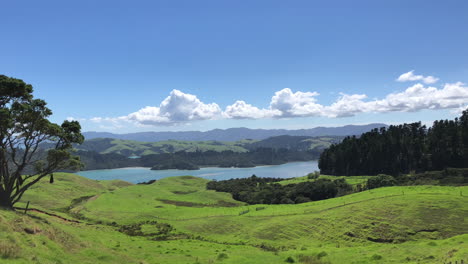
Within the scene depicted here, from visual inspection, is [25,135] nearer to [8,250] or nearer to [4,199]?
[4,199]

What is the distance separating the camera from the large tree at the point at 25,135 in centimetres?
3706

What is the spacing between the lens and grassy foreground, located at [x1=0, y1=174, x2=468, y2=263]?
30078mm

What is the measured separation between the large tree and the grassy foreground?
19.8ft

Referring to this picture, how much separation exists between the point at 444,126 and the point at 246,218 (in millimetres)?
156572

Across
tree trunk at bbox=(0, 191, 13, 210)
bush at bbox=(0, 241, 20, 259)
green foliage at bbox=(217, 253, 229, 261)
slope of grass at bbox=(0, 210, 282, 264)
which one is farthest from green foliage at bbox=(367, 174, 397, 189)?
bush at bbox=(0, 241, 20, 259)

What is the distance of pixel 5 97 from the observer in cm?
3744

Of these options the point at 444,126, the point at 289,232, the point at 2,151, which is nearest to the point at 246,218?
the point at 289,232

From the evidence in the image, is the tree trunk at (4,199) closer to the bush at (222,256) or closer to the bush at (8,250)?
the bush at (8,250)

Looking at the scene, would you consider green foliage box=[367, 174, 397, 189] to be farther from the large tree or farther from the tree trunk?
the tree trunk

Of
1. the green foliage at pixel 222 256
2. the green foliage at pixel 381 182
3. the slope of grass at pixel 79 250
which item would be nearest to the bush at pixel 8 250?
the slope of grass at pixel 79 250

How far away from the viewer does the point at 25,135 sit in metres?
40.0

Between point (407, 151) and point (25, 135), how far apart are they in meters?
184

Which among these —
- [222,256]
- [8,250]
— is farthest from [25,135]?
[222,256]

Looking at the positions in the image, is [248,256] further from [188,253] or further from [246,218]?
[246,218]
